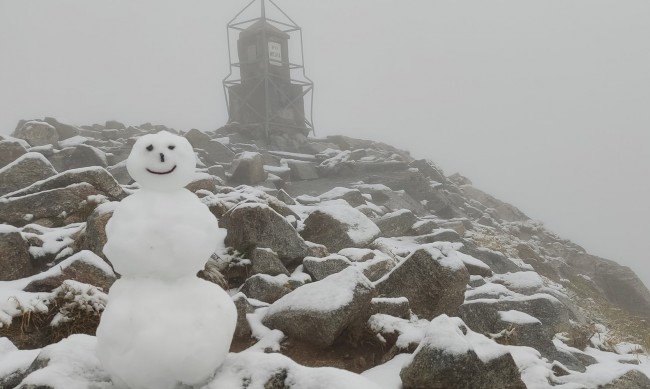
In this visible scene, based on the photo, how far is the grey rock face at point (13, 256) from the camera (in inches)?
277

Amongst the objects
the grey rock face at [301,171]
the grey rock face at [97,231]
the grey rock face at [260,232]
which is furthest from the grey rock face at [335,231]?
the grey rock face at [301,171]

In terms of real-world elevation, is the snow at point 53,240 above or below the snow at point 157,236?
below

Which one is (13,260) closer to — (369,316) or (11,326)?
(11,326)

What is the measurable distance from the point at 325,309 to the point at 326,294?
233 millimetres

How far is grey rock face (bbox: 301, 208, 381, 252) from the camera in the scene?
32.9ft

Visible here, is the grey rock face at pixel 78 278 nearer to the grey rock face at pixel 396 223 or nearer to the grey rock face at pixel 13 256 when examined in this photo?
the grey rock face at pixel 13 256

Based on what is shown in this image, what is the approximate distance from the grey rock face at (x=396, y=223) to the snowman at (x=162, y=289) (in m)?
11.1

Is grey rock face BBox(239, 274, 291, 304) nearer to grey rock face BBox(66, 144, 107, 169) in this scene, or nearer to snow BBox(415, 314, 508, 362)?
snow BBox(415, 314, 508, 362)

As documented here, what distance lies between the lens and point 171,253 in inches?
153

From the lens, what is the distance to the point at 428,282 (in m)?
7.34

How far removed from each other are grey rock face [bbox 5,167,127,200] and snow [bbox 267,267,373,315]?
5.10 meters

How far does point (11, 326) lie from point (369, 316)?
4.33 metres

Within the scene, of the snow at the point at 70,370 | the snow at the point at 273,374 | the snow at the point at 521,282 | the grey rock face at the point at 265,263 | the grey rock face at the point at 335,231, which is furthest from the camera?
the snow at the point at 521,282

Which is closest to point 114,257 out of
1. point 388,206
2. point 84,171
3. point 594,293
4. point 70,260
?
point 70,260
